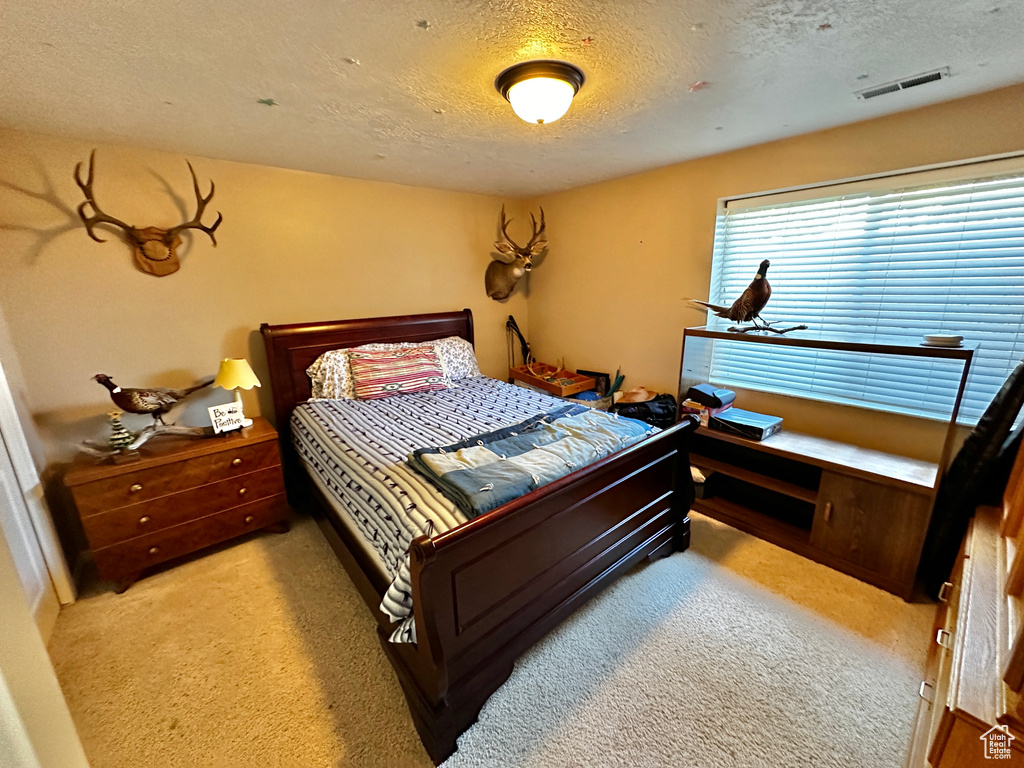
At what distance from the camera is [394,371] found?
3006mm

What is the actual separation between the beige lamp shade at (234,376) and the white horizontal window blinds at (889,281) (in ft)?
9.78

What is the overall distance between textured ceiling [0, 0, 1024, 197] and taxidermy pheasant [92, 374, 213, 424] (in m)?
1.24

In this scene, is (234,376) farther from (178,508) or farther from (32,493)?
(32,493)

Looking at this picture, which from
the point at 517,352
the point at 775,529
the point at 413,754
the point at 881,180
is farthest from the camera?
the point at 517,352

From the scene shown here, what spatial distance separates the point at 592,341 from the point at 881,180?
2.04 meters

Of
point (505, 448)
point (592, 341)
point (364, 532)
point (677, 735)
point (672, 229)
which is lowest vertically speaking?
point (677, 735)

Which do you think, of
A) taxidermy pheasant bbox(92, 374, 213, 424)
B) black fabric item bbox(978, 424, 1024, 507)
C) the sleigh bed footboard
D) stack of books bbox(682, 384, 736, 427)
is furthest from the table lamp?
black fabric item bbox(978, 424, 1024, 507)

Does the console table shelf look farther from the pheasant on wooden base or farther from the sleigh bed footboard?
the sleigh bed footboard

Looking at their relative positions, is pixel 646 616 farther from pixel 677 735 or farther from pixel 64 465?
pixel 64 465

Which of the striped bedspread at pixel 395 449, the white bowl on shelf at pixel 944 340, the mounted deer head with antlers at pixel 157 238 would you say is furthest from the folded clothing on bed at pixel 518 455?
the mounted deer head with antlers at pixel 157 238

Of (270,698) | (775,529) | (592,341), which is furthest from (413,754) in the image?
(592,341)

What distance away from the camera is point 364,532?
1.72 meters

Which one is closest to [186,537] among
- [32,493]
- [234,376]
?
[32,493]

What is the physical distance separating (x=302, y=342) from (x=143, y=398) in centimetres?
90
